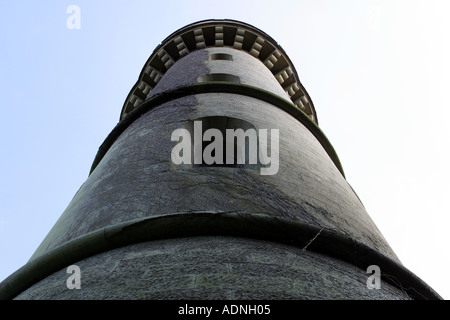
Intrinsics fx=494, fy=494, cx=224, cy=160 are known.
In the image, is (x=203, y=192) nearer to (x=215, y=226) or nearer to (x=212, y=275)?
(x=215, y=226)

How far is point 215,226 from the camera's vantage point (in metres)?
3.15

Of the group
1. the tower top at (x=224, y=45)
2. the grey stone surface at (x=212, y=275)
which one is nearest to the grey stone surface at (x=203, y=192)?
the grey stone surface at (x=212, y=275)

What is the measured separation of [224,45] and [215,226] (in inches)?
486

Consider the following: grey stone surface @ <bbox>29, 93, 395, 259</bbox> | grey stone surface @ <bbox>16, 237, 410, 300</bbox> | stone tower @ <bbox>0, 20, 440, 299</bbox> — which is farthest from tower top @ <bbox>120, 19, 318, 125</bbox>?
grey stone surface @ <bbox>16, 237, 410, 300</bbox>

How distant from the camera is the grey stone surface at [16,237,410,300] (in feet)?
7.79

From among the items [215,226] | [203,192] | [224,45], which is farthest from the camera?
[224,45]

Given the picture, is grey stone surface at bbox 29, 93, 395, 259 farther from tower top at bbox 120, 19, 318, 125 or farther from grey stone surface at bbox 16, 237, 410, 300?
tower top at bbox 120, 19, 318, 125

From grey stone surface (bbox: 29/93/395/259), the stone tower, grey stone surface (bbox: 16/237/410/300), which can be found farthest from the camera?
grey stone surface (bbox: 29/93/395/259)

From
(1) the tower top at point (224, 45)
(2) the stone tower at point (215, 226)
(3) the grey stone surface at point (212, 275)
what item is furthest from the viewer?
(1) the tower top at point (224, 45)

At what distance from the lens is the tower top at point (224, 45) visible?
14805 millimetres

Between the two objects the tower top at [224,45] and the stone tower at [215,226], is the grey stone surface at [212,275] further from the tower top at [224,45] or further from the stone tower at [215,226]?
the tower top at [224,45]

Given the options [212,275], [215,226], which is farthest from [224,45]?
[212,275]

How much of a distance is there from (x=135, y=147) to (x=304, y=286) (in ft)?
10.6
